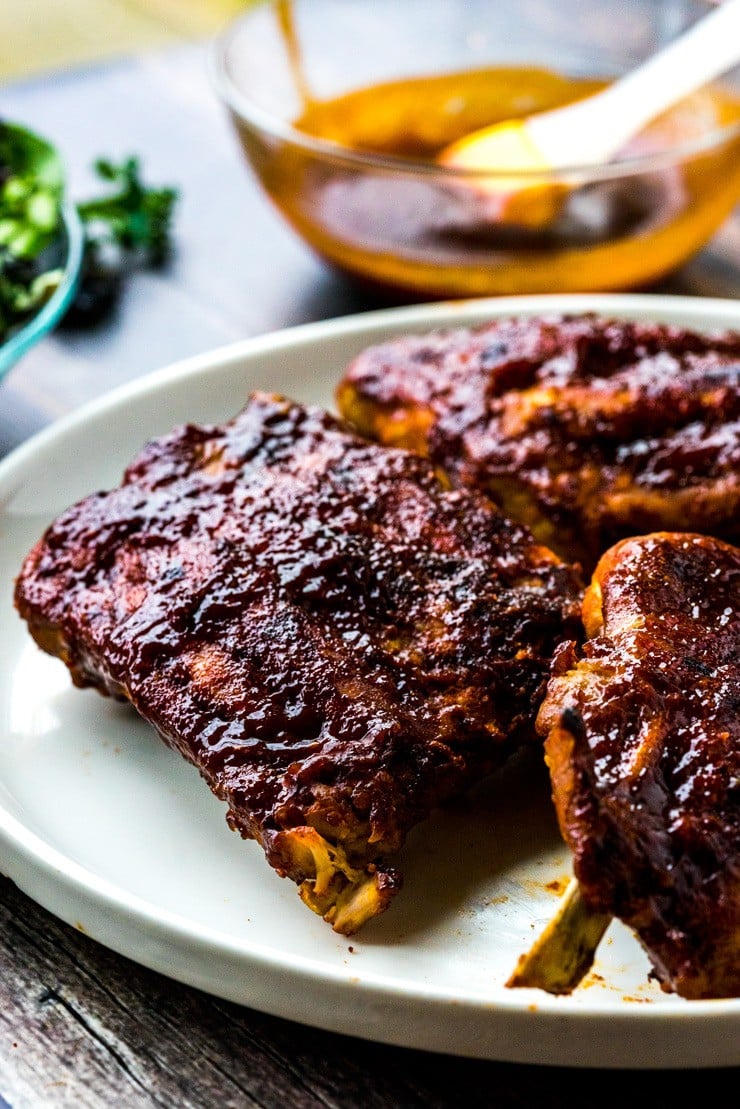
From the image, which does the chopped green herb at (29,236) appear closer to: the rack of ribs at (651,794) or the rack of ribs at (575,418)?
the rack of ribs at (575,418)

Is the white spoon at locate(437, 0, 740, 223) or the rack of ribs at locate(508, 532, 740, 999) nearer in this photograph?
the rack of ribs at locate(508, 532, 740, 999)

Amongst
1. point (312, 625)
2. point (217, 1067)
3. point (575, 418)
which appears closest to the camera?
point (217, 1067)

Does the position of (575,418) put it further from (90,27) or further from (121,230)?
(90,27)

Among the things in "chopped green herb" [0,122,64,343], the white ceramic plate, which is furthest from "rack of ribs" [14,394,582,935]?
"chopped green herb" [0,122,64,343]

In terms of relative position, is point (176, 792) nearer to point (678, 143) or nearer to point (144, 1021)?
point (144, 1021)

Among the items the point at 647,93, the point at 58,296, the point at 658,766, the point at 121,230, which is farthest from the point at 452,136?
the point at 658,766

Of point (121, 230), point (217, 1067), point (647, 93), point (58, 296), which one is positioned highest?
point (58, 296)

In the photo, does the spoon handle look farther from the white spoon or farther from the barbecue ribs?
the barbecue ribs
